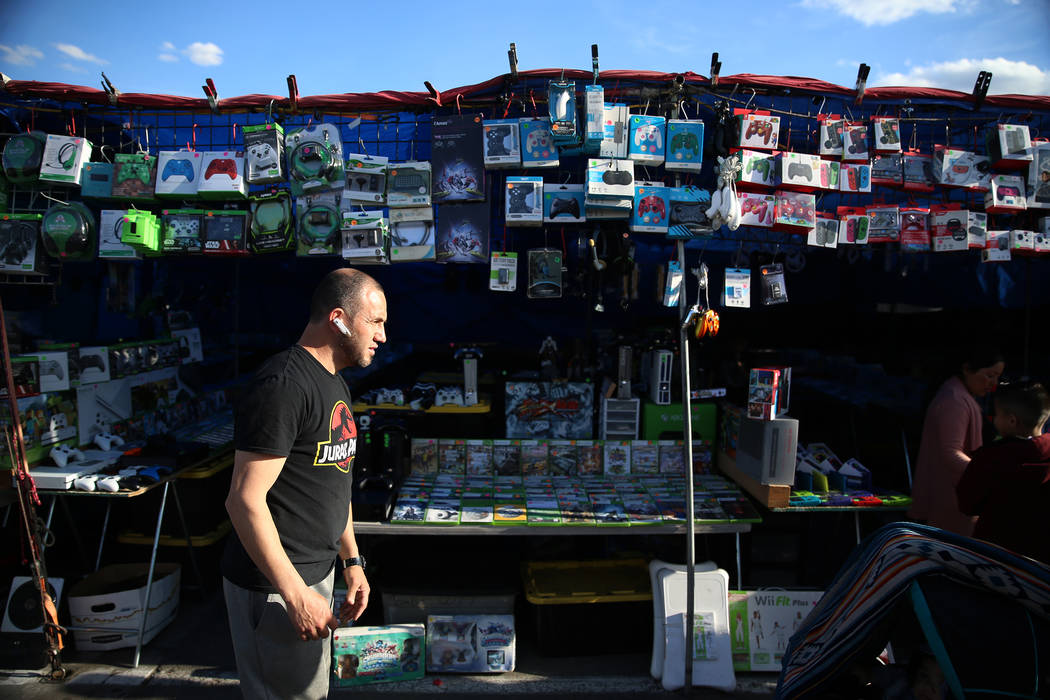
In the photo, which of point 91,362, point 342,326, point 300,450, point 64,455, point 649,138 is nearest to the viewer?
point 300,450

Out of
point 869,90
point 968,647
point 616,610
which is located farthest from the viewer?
point 869,90

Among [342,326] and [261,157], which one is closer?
[342,326]

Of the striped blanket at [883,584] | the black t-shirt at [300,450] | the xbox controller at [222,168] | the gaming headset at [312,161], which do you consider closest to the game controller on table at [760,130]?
the striped blanket at [883,584]

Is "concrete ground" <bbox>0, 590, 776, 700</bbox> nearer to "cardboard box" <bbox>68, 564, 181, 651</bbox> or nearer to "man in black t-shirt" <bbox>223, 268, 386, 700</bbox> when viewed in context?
"cardboard box" <bbox>68, 564, 181, 651</bbox>

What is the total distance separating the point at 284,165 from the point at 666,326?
3158mm

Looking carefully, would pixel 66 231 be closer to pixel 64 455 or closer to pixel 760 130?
pixel 64 455

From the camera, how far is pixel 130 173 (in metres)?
3.47

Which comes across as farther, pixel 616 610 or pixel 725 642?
pixel 616 610

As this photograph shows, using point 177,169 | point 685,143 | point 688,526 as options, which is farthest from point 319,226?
point 688,526

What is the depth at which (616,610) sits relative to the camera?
341 centimetres

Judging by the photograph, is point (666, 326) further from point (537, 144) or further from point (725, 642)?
point (725, 642)

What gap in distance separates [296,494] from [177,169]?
2.66m

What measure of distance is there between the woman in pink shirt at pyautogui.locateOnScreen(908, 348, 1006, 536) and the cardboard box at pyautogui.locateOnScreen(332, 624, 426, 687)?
3.15 m

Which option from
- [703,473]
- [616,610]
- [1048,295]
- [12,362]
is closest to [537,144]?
[703,473]
